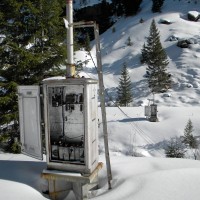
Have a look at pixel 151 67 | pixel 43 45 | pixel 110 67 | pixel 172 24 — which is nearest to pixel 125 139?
pixel 43 45

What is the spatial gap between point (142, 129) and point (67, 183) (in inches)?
611

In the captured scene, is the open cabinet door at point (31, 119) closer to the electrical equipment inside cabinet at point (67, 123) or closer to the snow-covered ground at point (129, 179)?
the electrical equipment inside cabinet at point (67, 123)

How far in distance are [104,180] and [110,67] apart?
4309cm

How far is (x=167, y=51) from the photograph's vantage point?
49562 millimetres

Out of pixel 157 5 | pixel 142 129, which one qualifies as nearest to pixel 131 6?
pixel 157 5

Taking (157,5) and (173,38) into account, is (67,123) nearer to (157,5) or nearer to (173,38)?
(173,38)

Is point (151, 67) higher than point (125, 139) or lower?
higher

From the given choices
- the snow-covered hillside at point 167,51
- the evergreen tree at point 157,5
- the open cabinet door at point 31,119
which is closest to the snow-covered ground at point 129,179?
the open cabinet door at point 31,119

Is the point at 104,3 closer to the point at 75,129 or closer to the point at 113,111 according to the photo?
the point at 113,111

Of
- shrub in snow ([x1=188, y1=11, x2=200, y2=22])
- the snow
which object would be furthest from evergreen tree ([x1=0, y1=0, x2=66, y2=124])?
shrub in snow ([x1=188, y1=11, x2=200, y2=22])

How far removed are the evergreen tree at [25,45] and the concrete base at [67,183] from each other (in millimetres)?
5193

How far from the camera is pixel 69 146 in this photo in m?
5.98

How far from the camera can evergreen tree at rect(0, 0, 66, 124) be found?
10.8 meters

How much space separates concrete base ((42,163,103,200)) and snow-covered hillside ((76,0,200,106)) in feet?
99.9
